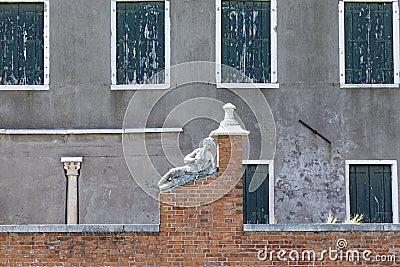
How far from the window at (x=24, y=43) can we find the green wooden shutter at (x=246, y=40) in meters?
3.81

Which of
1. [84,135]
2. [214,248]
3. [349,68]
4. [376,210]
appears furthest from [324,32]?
[214,248]

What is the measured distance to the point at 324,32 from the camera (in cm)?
2348

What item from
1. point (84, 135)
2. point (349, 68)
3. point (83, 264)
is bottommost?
point (83, 264)

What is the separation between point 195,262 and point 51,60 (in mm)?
7050

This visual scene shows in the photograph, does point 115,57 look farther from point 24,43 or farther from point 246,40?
point 246,40

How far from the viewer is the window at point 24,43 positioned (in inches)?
920

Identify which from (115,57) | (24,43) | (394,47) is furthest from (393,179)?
(24,43)

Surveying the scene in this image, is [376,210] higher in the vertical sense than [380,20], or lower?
lower

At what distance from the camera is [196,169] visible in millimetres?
18391

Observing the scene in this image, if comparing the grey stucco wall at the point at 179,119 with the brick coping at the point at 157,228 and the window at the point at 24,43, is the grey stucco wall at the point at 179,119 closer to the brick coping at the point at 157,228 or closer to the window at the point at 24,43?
the window at the point at 24,43

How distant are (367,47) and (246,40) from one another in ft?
8.46

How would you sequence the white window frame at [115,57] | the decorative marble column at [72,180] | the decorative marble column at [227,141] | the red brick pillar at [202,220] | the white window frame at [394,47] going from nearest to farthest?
the red brick pillar at [202,220] < the decorative marble column at [227,141] < the decorative marble column at [72,180] < the white window frame at [115,57] < the white window frame at [394,47]

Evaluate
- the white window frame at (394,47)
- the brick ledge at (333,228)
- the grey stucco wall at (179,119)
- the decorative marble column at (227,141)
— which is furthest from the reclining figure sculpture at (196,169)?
the white window frame at (394,47)

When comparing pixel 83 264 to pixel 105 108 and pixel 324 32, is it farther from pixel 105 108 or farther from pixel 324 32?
pixel 324 32
